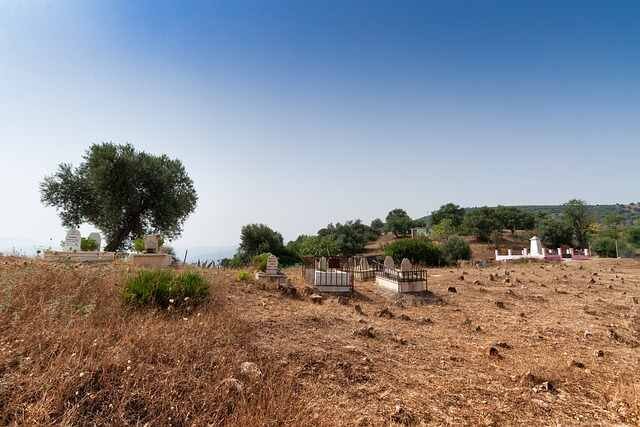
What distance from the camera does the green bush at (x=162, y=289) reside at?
5.70 m

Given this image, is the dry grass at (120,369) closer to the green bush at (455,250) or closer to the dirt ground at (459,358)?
the dirt ground at (459,358)

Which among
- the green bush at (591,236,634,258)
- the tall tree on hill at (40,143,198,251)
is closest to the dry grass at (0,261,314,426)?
the tall tree on hill at (40,143,198,251)

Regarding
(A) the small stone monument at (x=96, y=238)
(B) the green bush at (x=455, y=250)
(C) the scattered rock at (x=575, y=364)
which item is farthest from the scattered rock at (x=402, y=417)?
(B) the green bush at (x=455, y=250)

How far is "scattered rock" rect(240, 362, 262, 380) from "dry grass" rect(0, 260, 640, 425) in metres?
0.08

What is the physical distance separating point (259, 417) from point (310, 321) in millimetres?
4040

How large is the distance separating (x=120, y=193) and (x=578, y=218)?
7013 cm

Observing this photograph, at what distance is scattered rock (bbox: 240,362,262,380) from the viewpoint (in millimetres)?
3844

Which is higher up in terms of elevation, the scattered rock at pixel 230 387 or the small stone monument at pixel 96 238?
the small stone monument at pixel 96 238

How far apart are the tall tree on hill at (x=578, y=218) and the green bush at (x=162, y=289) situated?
224 ft

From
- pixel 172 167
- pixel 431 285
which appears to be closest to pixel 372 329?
pixel 431 285

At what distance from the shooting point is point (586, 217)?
5709cm

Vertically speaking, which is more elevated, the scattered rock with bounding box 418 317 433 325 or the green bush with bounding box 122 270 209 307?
the green bush with bounding box 122 270 209 307

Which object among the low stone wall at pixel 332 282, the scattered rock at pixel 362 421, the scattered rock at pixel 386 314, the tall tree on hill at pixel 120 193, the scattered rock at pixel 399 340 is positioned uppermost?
the tall tree on hill at pixel 120 193

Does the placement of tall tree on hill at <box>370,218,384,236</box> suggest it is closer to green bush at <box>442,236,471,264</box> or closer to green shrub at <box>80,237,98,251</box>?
green bush at <box>442,236,471,264</box>
